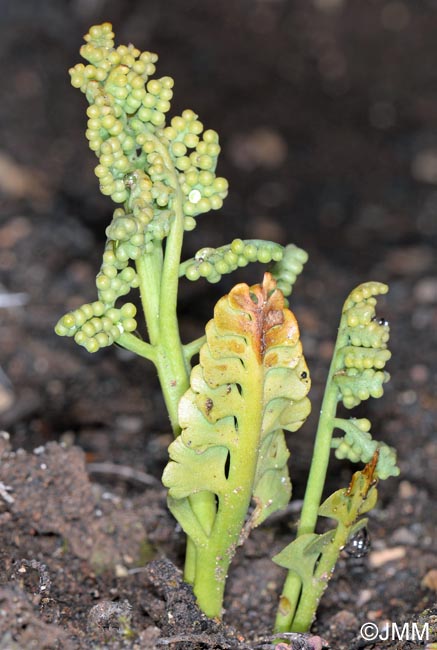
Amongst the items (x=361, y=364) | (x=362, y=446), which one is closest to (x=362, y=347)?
(x=361, y=364)

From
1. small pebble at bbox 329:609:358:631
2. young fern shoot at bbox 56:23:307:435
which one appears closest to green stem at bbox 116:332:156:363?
young fern shoot at bbox 56:23:307:435

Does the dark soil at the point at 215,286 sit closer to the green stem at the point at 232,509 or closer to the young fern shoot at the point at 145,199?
the green stem at the point at 232,509

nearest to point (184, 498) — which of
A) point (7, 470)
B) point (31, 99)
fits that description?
point (7, 470)

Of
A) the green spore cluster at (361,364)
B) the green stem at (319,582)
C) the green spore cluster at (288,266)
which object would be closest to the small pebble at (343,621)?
the green stem at (319,582)

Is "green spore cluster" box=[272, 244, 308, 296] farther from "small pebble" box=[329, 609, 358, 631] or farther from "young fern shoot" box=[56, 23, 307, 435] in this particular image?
"small pebble" box=[329, 609, 358, 631]

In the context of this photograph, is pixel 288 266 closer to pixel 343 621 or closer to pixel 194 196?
pixel 194 196

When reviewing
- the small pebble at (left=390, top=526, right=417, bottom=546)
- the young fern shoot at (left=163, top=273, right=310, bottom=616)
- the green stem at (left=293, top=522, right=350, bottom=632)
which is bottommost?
the green stem at (left=293, top=522, right=350, bottom=632)

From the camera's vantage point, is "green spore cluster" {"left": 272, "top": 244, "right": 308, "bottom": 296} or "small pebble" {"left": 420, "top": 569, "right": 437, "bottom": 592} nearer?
"green spore cluster" {"left": 272, "top": 244, "right": 308, "bottom": 296}

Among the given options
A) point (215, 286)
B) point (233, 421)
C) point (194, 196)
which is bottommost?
point (233, 421)
